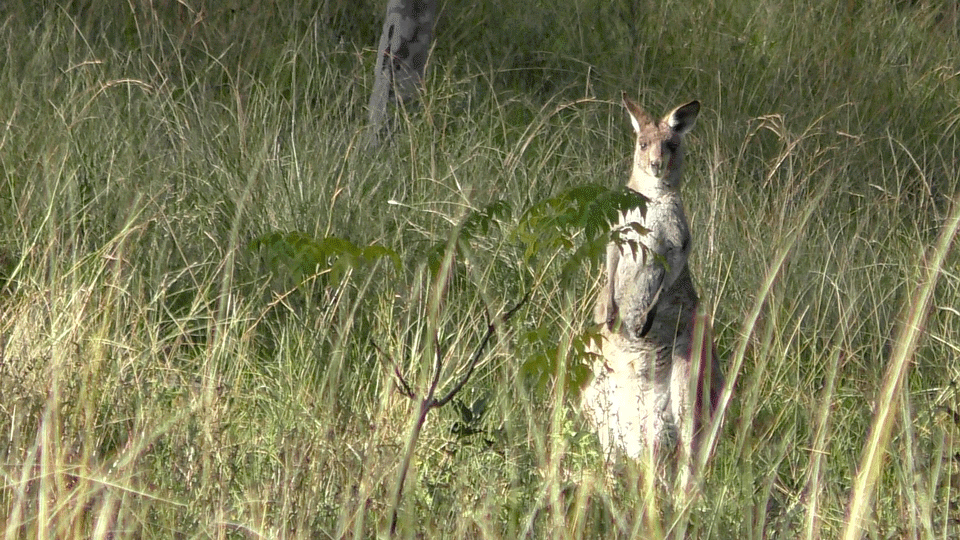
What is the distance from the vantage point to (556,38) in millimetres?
7398

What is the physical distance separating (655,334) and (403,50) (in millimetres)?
2867

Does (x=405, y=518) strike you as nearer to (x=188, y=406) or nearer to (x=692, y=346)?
(x=188, y=406)

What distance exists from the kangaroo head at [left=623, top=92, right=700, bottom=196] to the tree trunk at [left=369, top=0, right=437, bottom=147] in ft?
7.42

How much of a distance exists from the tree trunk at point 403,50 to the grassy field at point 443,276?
0.15 metres

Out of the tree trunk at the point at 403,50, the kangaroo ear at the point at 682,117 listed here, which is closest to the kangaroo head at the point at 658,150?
the kangaroo ear at the point at 682,117

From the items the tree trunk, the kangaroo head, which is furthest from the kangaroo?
the tree trunk

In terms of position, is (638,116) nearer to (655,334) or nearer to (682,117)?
(682,117)

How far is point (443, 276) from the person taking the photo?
2.88 meters

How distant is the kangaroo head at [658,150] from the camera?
3924 millimetres

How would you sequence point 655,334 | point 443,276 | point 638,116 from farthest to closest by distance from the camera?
point 638,116
point 655,334
point 443,276

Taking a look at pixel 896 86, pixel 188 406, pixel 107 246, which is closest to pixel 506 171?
pixel 107 246

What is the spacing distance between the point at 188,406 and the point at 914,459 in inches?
75.0

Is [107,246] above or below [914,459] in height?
above

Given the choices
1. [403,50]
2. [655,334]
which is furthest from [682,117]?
[403,50]
